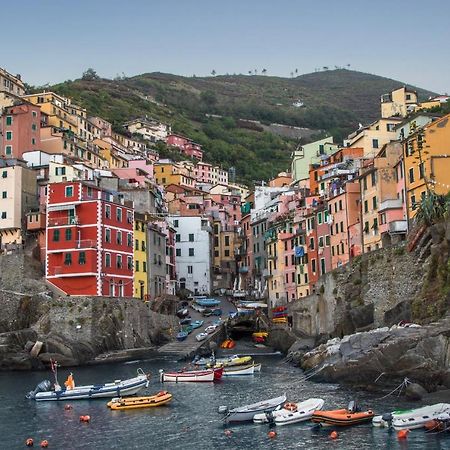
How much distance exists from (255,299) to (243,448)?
7460 cm

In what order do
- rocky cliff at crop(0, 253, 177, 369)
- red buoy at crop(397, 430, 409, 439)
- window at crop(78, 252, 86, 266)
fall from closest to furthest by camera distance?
red buoy at crop(397, 430, 409, 439), rocky cliff at crop(0, 253, 177, 369), window at crop(78, 252, 86, 266)

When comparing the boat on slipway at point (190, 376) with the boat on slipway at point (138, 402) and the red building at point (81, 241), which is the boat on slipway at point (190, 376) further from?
the red building at point (81, 241)

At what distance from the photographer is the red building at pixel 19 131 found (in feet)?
353

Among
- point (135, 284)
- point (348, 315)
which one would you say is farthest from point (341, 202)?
point (135, 284)

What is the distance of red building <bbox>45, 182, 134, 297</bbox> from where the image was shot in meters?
82.2

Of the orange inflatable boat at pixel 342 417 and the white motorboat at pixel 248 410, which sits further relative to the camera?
the white motorboat at pixel 248 410

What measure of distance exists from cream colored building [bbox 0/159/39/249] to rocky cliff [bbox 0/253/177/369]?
684 centimetres

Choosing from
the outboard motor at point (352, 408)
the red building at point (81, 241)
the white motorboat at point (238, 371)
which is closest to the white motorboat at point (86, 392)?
the white motorboat at point (238, 371)

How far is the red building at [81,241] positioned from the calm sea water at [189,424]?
21.1 m

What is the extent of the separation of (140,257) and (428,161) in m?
41.9

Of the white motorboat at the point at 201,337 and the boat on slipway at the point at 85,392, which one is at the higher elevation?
the white motorboat at the point at 201,337

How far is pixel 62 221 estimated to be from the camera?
275ft

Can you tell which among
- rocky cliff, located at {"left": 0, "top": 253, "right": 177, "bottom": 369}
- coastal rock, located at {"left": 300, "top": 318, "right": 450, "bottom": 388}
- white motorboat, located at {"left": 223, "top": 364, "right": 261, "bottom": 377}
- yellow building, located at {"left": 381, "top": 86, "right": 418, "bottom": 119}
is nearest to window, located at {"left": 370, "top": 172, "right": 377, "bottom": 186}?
coastal rock, located at {"left": 300, "top": 318, "right": 450, "bottom": 388}

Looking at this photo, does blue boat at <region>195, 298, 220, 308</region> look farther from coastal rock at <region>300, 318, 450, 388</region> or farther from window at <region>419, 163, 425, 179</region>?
coastal rock at <region>300, 318, 450, 388</region>
